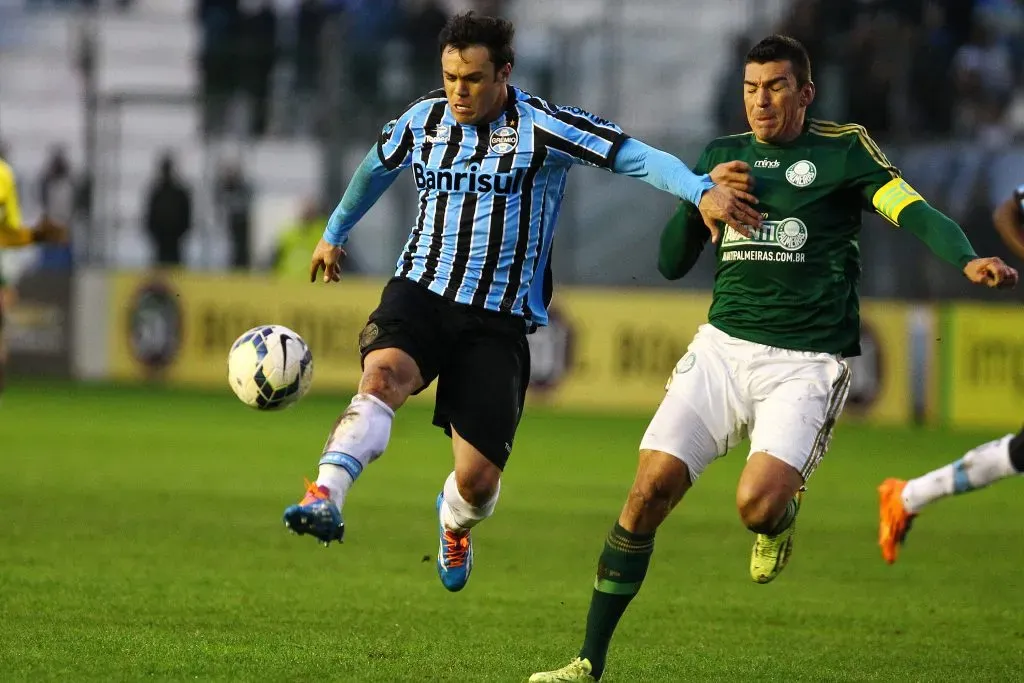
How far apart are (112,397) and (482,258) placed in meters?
12.6

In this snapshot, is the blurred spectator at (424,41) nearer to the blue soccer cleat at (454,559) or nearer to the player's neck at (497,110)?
the blue soccer cleat at (454,559)

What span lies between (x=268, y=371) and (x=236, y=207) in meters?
14.2

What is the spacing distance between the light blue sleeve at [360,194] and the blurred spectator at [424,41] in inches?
514

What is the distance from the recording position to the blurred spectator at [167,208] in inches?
784

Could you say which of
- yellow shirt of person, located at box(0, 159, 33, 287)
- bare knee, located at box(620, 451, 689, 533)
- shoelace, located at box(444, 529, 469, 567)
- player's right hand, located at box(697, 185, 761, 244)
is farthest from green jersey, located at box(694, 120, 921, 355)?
yellow shirt of person, located at box(0, 159, 33, 287)

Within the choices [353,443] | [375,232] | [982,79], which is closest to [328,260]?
[353,443]

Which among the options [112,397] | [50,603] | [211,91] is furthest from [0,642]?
[211,91]

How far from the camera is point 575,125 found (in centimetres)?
646

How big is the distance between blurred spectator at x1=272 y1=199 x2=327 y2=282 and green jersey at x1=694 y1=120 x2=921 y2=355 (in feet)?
43.1

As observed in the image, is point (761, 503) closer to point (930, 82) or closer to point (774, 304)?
point (774, 304)

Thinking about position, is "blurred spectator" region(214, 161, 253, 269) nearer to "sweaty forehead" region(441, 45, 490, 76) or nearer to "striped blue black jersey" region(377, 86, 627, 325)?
"striped blue black jersey" region(377, 86, 627, 325)

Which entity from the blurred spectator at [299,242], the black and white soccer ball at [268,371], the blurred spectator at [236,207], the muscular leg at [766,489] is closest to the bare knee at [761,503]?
the muscular leg at [766,489]

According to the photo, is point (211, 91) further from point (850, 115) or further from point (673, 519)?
point (673, 519)

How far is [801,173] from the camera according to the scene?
6445mm
